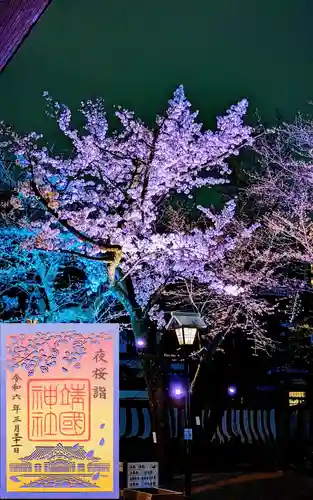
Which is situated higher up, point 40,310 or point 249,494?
point 40,310

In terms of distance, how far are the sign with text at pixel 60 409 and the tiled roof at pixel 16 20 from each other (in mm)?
3626

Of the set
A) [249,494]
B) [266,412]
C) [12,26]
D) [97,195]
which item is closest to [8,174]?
[97,195]

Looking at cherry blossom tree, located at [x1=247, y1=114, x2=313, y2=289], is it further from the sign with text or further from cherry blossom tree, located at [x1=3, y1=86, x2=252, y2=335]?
the sign with text

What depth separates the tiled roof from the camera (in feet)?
21.8

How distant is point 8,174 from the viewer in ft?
63.6

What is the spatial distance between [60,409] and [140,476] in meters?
9.35

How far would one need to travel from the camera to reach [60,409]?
13.9 ft

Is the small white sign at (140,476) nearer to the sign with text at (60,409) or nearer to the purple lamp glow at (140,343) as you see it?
the purple lamp glow at (140,343)

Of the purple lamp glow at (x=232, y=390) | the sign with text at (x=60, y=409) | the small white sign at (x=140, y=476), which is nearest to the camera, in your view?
the sign with text at (x=60, y=409)

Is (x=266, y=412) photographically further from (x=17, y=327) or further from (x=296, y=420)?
(x=17, y=327)

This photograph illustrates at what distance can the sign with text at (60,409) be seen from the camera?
418 cm

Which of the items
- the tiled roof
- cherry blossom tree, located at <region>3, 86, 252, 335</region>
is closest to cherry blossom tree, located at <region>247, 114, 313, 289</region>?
cherry blossom tree, located at <region>3, 86, 252, 335</region>

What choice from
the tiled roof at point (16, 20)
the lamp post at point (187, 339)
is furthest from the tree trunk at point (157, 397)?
the tiled roof at point (16, 20)

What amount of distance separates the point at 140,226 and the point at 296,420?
14.8 m
